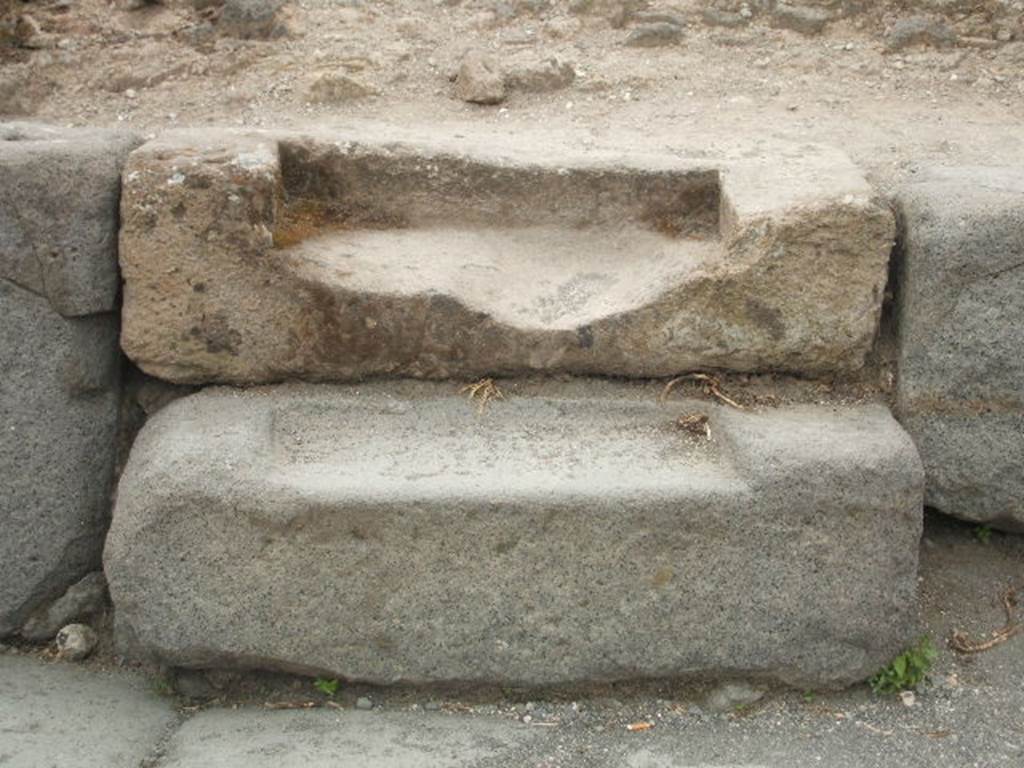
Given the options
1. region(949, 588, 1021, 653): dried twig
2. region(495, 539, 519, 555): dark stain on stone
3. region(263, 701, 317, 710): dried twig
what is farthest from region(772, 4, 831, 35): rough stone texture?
region(263, 701, 317, 710): dried twig

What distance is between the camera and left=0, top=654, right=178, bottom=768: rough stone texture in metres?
2.19

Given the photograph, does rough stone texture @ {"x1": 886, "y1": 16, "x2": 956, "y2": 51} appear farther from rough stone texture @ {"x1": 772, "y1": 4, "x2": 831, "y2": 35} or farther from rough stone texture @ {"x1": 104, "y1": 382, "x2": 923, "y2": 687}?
rough stone texture @ {"x1": 104, "y1": 382, "x2": 923, "y2": 687}

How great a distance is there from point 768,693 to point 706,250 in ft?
3.00

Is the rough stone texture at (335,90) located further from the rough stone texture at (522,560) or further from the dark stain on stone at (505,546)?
the dark stain on stone at (505,546)

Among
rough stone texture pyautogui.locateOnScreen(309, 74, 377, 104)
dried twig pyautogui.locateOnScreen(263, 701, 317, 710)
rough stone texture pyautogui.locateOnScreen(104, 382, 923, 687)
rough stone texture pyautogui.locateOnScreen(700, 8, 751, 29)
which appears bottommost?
dried twig pyautogui.locateOnScreen(263, 701, 317, 710)

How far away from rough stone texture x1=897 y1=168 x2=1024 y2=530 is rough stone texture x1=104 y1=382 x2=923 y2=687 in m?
0.17

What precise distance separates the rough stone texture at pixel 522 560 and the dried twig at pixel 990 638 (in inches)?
7.5

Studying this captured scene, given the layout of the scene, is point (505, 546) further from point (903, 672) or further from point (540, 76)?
point (540, 76)

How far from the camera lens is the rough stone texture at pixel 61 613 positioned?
254cm

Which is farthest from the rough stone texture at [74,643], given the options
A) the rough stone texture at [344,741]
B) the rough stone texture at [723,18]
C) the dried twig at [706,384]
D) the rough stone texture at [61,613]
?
the rough stone texture at [723,18]

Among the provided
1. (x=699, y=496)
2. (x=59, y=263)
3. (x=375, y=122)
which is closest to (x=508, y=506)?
(x=699, y=496)

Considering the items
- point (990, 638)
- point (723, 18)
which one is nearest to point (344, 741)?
point (990, 638)

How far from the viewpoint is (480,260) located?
102 inches

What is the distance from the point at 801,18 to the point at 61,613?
2682 mm
